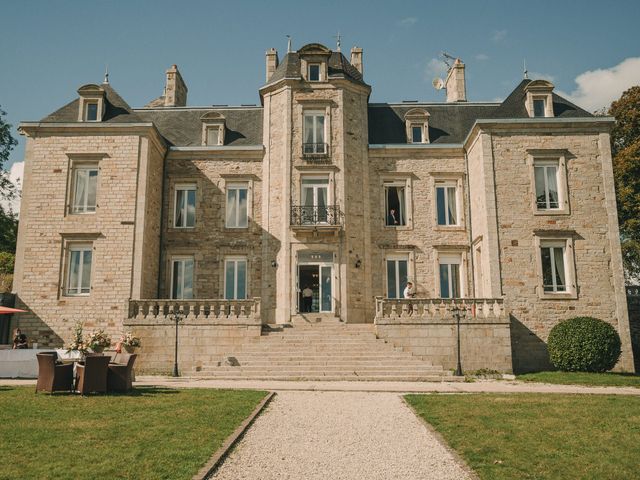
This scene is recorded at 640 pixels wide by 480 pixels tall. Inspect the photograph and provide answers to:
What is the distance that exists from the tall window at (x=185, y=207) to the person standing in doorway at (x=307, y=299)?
534 centimetres

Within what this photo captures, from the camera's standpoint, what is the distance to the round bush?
16312 mm

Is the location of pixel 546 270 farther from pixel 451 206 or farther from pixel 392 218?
pixel 392 218

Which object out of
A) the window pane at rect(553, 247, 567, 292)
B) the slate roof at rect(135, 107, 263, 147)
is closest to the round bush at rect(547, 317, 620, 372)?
the window pane at rect(553, 247, 567, 292)

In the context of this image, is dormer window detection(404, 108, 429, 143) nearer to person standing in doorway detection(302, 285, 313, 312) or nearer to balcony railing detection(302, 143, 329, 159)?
balcony railing detection(302, 143, 329, 159)

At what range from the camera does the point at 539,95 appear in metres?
20.0

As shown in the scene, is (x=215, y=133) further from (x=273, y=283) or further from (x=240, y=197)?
(x=273, y=283)

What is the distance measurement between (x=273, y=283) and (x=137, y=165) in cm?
654

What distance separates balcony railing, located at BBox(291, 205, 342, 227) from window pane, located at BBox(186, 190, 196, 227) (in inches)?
165

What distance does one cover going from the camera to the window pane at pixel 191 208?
2145cm

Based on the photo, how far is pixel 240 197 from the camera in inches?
850

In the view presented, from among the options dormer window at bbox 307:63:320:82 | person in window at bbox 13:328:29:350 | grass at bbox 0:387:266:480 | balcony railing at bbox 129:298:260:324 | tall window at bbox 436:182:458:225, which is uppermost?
dormer window at bbox 307:63:320:82

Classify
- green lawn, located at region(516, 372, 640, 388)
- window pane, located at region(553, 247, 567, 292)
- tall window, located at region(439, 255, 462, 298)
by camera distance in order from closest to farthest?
green lawn, located at region(516, 372, 640, 388) < window pane, located at region(553, 247, 567, 292) < tall window, located at region(439, 255, 462, 298)

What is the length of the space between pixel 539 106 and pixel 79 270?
17764 mm

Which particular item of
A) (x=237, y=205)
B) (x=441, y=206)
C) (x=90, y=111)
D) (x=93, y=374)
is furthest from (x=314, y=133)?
(x=93, y=374)
